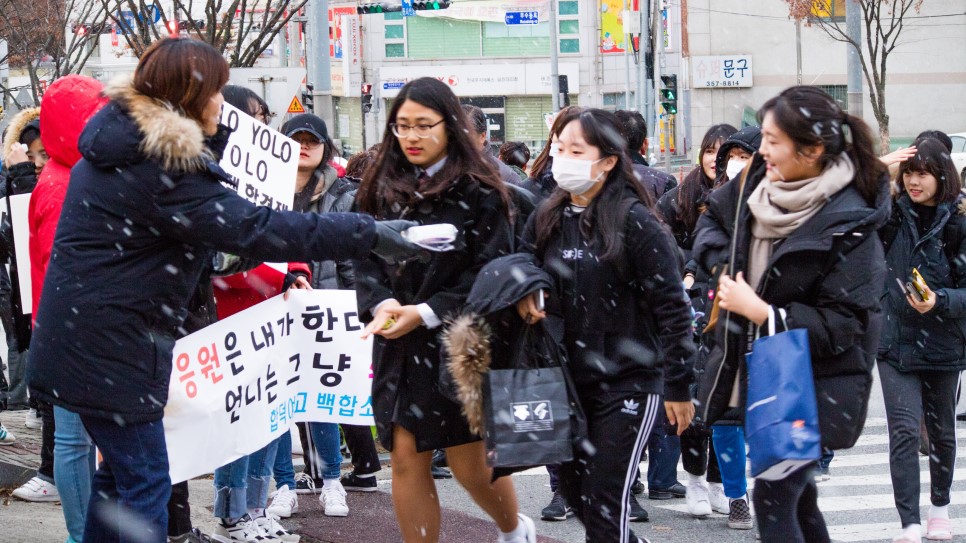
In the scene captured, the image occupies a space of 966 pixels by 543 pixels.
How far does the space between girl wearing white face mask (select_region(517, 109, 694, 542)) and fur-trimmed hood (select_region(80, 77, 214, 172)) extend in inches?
49.4

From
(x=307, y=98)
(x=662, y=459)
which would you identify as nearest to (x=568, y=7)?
(x=307, y=98)

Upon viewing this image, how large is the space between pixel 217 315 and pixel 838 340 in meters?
2.88

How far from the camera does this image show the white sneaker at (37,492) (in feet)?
20.4

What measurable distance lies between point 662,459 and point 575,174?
2916mm

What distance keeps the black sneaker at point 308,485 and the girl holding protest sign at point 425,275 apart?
2310 mm

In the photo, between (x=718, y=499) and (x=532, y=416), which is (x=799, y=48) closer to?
(x=718, y=499)

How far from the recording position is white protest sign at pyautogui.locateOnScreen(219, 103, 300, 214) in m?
4.86

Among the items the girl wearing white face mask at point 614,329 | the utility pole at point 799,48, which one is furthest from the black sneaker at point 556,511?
the utility pole at point 799,48

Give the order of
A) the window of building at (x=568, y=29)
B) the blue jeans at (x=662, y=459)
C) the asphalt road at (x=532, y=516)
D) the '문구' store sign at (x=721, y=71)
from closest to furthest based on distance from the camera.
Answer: the asphalt road at (x=532, y=516), the blue jeans at (x=662, y=459), the '문구' store sign at (x=721, y=71), the window of building at (x=568, y=29)

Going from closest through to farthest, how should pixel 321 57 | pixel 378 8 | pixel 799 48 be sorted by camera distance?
pixel 321 57 < pixel 378 8 < pixel 799 48

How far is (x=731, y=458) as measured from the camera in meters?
6.04

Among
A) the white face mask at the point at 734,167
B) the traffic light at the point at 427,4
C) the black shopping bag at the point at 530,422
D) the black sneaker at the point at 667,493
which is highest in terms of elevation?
the traffic light at the point at 427,4

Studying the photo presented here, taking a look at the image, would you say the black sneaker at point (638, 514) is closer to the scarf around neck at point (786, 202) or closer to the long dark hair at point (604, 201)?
the long dark hair at point (604, 201)

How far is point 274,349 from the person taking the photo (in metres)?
5.51
